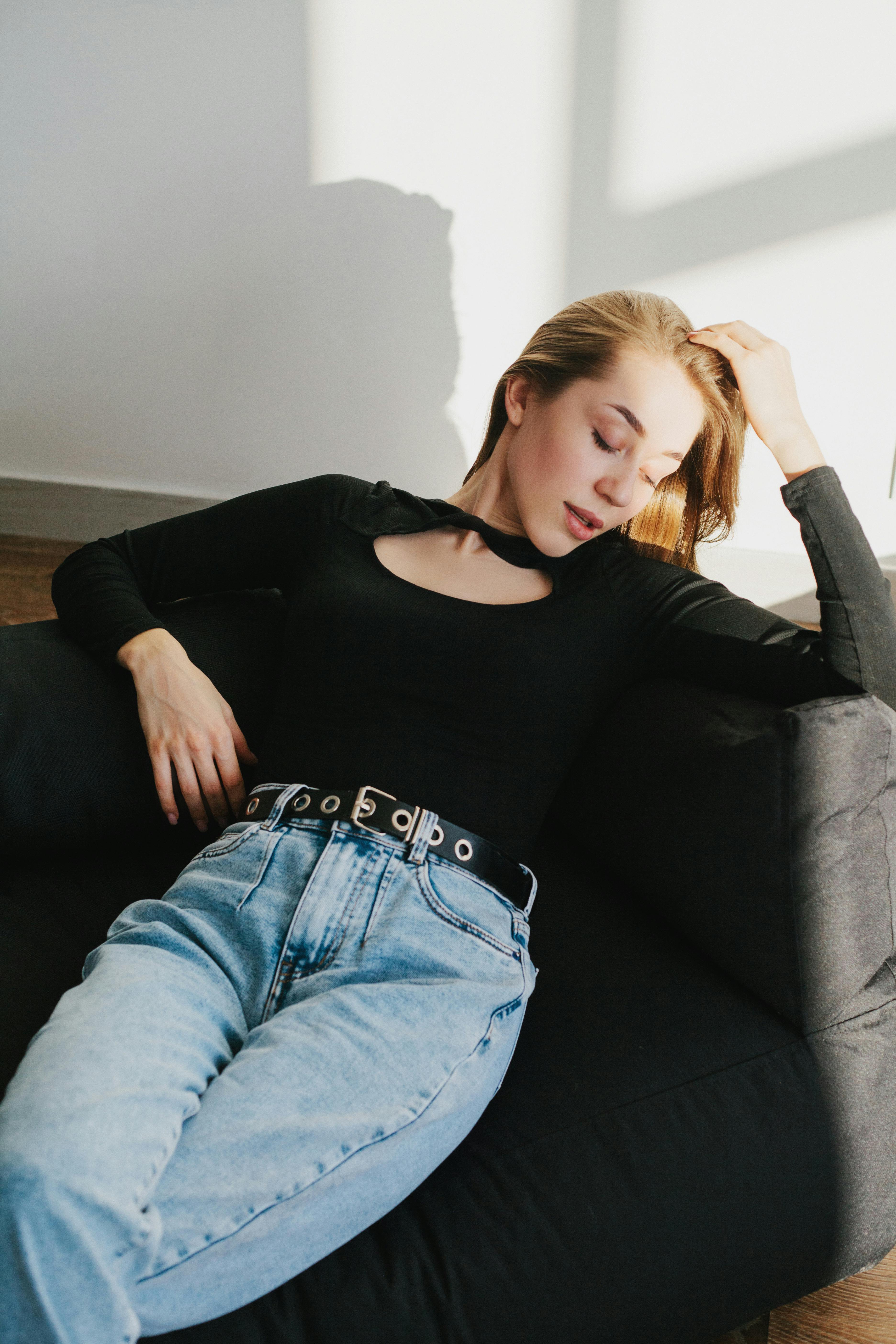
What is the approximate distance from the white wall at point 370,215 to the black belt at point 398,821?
1.85m

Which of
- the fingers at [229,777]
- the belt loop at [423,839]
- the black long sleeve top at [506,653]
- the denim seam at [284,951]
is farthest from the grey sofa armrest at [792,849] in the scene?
the fingers at [229,777]

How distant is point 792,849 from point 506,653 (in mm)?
401

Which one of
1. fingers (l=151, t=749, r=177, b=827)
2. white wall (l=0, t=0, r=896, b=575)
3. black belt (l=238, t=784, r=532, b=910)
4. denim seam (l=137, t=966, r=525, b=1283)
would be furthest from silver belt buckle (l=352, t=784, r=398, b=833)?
white wall (l=0, t=0, r=896, b=575)

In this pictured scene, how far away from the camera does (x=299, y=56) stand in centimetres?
238

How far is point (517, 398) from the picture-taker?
139cm

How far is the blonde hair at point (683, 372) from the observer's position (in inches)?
50.1

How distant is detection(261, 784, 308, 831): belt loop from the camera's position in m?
1.01

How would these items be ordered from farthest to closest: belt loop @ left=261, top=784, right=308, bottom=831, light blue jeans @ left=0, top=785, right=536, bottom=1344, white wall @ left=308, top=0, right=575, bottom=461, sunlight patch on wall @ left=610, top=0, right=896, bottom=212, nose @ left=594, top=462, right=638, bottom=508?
white wall @ left=308, top=0, right=575, bottom=461, sunlight patch on wall @ left=610, top=0, right=896, bottom=212, nose @ left=594, top=462, right=638, bottom=508, belt loop @ left=261, top=784, right=308, bottom=831, light blue jeans @ left=0, top=785, right=536, bottom=1344

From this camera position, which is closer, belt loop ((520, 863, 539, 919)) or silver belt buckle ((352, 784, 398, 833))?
silver belt buckle ((352, 784, 398, 833))

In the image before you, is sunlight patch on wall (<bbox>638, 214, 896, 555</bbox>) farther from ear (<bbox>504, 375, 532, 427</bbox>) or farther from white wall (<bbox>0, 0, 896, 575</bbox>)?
ear (<bbox>504, 375, 532, 427</bbox>)

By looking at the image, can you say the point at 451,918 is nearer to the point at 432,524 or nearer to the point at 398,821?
the point at 398,821

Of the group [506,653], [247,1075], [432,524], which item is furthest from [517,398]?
[247,1075]

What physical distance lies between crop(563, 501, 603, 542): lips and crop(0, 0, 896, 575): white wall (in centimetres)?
149

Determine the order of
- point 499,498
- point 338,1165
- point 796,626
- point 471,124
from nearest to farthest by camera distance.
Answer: point 338,1165 < point 796,626 < point 499,498 < point 471,124
